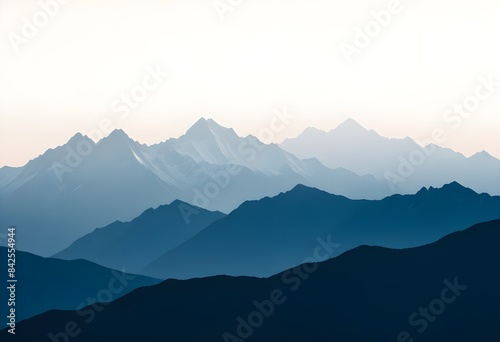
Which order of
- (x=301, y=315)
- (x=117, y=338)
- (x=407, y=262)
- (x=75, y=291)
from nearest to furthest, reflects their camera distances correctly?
(x=117, y=338) → (x=301, y=315) → (x=407, y=262) → (x=75, y=291)

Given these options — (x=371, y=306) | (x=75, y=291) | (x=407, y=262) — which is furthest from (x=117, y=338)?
(x=75, y=291)

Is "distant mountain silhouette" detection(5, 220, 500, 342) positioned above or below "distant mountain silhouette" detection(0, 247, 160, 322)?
below

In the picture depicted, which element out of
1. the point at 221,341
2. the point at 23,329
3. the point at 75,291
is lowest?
the point at 221,341

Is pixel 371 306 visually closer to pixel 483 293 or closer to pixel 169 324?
pixel 483 293

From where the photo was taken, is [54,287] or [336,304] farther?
[54,287]

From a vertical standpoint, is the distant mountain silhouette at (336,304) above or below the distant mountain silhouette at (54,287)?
below

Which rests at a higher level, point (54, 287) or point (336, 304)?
point (54, 287)

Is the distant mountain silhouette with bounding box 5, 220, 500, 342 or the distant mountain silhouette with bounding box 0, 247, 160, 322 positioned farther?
the distant mountain silhouette with bounding box 0, 247, 160, 322

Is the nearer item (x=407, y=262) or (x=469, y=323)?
(x=469, y=323)
